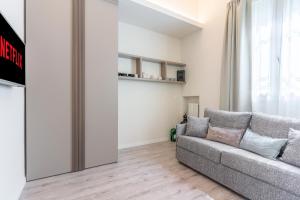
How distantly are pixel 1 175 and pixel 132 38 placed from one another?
10.3 feet

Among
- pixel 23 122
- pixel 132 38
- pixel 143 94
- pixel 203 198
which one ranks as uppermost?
pixel 132 38

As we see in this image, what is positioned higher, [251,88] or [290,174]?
[251,88]

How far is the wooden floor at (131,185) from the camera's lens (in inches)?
75.5

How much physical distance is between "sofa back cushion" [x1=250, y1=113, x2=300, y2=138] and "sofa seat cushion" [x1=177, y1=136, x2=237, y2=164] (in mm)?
437

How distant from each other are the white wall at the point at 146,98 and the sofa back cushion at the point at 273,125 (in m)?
2.14

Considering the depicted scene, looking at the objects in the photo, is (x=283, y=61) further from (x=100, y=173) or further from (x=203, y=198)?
(x=100, y=173)

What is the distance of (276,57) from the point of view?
2621mm

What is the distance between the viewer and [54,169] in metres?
2.35

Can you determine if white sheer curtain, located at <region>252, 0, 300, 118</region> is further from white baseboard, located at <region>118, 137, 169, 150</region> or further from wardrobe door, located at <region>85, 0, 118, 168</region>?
wardrobe door, located at <region>85, 0, 118, 168</region>

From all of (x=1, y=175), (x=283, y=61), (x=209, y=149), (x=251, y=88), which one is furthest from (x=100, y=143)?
(x=283, y=61)

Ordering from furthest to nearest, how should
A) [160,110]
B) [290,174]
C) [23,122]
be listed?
[160,110], [23,122], [290,174]

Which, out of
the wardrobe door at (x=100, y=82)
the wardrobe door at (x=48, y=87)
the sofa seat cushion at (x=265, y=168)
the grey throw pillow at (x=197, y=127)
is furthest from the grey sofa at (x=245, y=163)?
the wardrobe door at (x=48, y=87)

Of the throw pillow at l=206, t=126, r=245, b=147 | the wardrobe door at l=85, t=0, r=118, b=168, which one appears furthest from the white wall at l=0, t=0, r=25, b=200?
the throw pillow at l=206, t=126, r=245, b=147

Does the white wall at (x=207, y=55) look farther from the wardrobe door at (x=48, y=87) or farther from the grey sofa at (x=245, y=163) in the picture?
the wardrobe door at (x=48, y=87)
